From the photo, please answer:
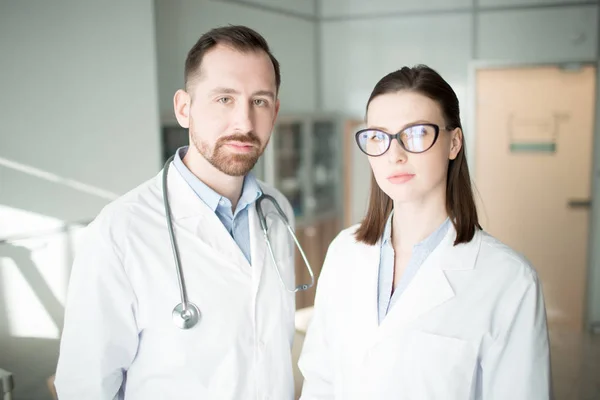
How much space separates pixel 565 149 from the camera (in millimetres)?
3537

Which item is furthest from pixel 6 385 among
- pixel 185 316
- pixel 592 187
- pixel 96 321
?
pixel 592 187

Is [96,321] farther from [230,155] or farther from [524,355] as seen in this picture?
[524,355]

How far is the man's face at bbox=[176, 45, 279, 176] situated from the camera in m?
1.15

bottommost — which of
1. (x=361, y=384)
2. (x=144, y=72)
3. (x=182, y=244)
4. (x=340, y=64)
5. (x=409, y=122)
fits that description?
(x=361, y=384)

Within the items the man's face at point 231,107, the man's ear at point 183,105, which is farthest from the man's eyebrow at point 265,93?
the man's ear at point 183,105

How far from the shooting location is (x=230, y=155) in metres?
1.16

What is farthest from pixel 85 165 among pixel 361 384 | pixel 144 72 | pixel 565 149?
pixel 565 149

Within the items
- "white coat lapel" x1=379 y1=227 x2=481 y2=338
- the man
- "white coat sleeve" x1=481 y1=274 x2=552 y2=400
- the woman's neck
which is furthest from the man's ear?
"white coat sleeve" x1=481 y1=274 x2=552 y2=400

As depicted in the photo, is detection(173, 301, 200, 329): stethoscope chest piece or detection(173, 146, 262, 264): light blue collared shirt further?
detection(173, 146, 262, 264): light blue collared shirt

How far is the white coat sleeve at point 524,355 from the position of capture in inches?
39.4

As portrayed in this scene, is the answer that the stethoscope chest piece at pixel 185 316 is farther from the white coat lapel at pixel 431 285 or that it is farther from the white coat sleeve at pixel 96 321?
the white coat lapel at pixel 431 285

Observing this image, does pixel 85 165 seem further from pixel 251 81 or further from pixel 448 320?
pixel 448 320

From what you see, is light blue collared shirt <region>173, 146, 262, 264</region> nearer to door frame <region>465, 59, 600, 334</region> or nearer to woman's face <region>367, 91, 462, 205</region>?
woman's face <region>367, 91, 462, 205</region>

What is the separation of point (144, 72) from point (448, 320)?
1.59 metres
